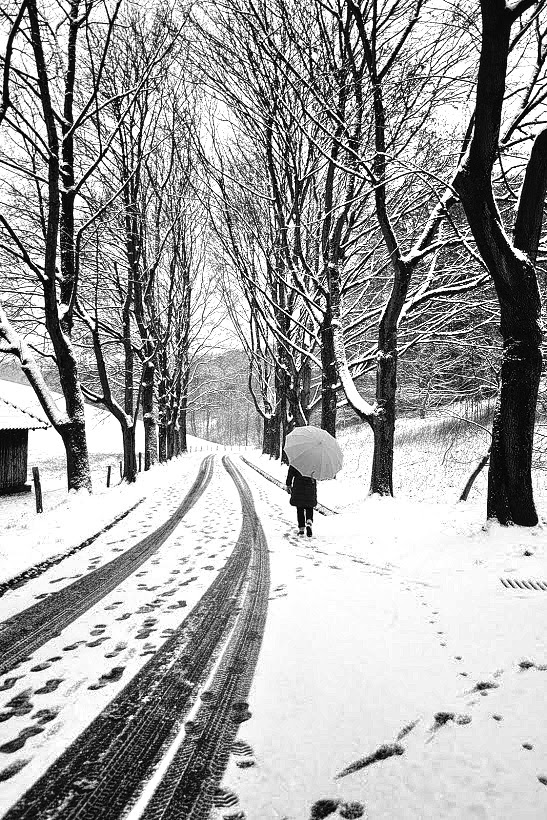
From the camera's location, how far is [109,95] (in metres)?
Answer: 11.6

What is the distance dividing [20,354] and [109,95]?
293 inches

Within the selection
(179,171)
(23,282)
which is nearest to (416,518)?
(23,282)

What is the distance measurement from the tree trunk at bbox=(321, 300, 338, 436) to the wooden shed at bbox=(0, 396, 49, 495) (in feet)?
47.0

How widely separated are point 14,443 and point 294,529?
18473 millimetres

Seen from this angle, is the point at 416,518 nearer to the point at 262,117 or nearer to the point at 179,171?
→ the point at 262,117

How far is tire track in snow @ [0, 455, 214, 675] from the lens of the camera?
3.59 m

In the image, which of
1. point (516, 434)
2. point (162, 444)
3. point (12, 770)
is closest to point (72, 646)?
point (12, 770)

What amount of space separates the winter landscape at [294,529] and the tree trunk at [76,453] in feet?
0.26

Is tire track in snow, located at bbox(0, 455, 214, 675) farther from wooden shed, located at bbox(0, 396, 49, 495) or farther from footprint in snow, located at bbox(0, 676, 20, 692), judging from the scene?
wooden shed, located at bbox(0, 396, 49, 495)

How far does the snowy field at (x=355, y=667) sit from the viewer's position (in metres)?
2.13

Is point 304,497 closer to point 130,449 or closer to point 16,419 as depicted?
point 130,449

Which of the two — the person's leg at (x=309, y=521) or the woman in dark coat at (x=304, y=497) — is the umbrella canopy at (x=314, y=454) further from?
the person's leg at (x=309, y=521)

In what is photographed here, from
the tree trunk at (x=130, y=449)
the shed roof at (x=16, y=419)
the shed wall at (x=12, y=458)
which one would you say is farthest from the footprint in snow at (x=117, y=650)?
the shed wall at (x=12, y=458)

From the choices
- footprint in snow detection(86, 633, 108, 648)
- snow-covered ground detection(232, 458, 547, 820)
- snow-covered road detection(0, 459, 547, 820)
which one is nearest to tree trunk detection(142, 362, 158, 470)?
snow-covered road detection(0, 459, 547, 820)
